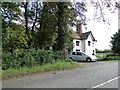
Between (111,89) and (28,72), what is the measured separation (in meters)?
7.87

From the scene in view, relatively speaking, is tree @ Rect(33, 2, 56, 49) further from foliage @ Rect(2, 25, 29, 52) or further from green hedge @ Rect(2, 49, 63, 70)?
green hedge @ Rect(2, 49, 63, 70)

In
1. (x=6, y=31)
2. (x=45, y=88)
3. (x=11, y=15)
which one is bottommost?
(x=45, y=88)

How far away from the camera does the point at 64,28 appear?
28203 mm

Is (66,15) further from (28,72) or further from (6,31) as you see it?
(28,72)

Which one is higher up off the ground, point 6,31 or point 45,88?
point 6,31

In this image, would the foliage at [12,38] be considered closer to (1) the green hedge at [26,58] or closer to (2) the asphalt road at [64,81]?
(1) the green hedge at [26,58]

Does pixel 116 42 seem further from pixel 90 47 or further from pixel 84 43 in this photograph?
pixel 90 47

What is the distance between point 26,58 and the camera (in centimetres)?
2061

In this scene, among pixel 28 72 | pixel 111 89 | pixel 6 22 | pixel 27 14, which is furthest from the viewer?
pixel 27 14

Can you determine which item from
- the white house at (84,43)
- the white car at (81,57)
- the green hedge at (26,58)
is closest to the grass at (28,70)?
the green hedge at (26,58)

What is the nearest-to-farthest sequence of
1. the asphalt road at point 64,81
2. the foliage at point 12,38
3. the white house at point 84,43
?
the asphalt road at point 64,81
the foliage at point 12,38
the white house at point 84,43

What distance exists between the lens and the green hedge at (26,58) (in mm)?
18500

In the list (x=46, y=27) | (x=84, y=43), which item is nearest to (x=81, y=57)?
(x=46, y=27)

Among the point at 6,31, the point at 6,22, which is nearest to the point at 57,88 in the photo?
the point at 6,31
